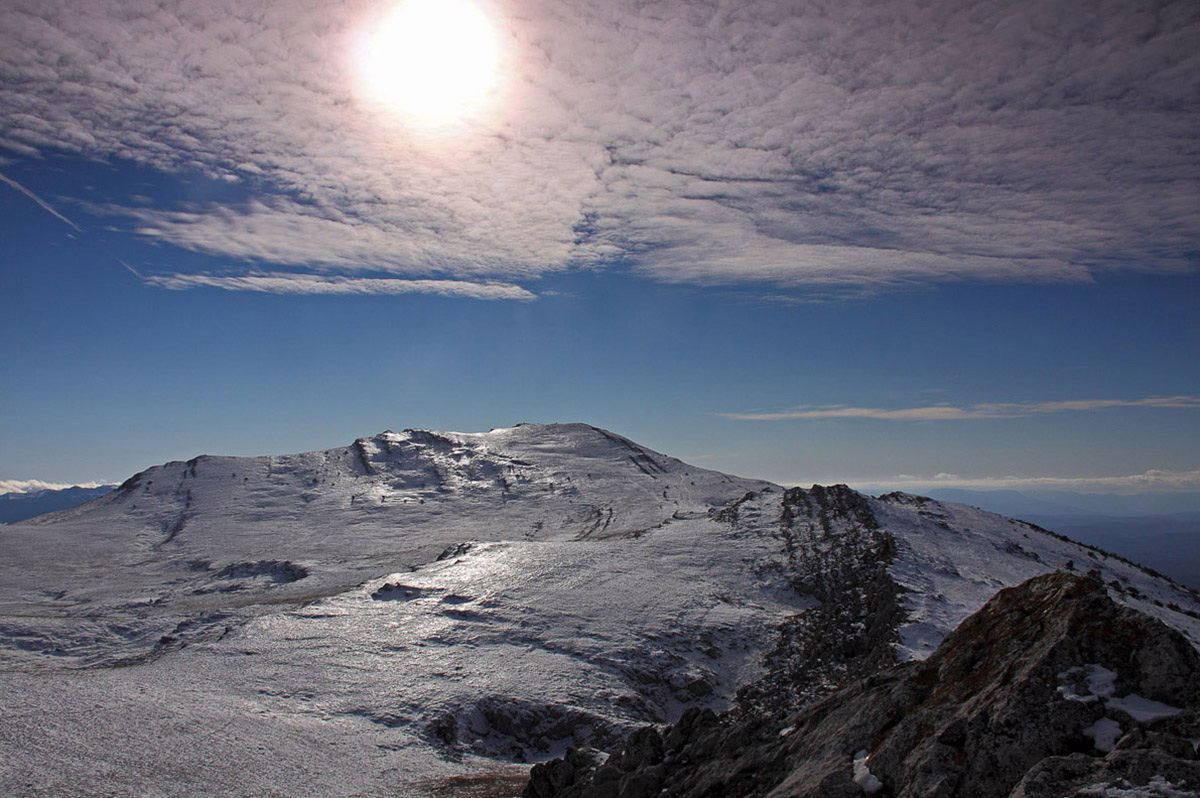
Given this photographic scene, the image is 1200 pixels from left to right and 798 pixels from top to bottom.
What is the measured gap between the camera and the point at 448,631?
131ft

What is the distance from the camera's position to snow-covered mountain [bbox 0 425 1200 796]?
24094 millimetres

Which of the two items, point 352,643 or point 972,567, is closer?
point 352,643

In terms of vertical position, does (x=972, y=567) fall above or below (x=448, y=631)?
above

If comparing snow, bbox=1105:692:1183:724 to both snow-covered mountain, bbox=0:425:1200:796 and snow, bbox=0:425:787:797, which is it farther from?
snow, bbox=0:425:787:797

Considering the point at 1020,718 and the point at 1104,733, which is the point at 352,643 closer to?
the point at 1020,718

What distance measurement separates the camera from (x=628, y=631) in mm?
39812

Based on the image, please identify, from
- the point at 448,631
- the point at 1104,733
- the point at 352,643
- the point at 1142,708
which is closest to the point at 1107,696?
the point at 1142,708

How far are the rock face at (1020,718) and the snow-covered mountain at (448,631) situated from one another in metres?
15.8

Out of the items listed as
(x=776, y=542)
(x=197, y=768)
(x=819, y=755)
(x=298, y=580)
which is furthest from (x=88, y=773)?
(x=776, y=542)

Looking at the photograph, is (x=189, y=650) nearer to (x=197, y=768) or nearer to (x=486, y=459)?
(x=197, y=768)

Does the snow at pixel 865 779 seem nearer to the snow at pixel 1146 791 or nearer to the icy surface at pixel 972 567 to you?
the snow at pixel 1146 791

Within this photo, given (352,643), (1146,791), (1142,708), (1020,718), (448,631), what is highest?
(1142,708)

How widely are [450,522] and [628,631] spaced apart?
2211 inches

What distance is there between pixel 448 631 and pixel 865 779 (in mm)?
33875
